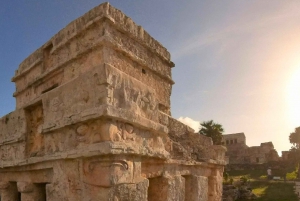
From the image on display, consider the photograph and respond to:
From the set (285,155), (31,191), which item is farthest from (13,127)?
(285,155)

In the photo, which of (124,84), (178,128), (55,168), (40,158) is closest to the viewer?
(124,84)

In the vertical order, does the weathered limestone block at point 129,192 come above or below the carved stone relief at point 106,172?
below

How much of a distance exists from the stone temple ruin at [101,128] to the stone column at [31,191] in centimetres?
2

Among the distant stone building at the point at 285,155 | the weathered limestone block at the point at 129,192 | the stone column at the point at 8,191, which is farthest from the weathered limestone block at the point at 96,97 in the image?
the distant stone building at the point at 285,155

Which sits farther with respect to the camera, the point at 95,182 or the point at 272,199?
the point at 272,199

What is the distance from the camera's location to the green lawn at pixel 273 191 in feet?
56.5

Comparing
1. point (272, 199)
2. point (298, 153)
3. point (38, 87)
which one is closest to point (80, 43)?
point (38, 87)

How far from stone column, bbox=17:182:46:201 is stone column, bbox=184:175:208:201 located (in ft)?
8.12

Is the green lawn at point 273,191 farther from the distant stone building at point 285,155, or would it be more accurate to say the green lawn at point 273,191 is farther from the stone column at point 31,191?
the stone column at point 31,191

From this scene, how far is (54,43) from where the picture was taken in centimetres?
437

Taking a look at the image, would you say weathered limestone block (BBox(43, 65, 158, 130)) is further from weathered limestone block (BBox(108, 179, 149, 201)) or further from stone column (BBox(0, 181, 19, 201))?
stone column (BBox(0, 181, 19, 201))

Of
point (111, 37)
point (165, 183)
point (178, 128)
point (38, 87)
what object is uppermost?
point (111, 37)

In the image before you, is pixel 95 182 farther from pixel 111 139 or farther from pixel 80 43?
pixel 80 43

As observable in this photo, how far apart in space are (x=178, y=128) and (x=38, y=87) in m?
2.69
